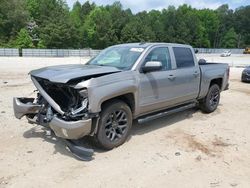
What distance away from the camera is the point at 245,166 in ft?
16.2

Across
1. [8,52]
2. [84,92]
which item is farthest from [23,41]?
[84,92]

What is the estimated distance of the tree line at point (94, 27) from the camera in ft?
228

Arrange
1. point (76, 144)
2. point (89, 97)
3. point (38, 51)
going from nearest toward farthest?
1. point (89, 97)
2. point (76, 144)
3. point (38, 51)

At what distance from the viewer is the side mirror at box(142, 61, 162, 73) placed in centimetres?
574

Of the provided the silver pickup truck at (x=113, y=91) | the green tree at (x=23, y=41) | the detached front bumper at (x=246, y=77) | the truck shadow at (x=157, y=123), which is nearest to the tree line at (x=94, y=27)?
the green tree at (x=23, y=41)

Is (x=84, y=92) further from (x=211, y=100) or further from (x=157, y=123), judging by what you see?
(x=211, y=100)

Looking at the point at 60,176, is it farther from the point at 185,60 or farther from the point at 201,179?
the point at 185,60

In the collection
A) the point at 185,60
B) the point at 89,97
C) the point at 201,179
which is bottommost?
the point at 201,179

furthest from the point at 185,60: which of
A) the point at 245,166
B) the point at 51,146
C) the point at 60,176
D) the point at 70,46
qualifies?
the point at 70,46

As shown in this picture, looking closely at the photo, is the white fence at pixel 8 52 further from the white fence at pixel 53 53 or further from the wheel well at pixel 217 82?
the wheel well at pixel 217 82

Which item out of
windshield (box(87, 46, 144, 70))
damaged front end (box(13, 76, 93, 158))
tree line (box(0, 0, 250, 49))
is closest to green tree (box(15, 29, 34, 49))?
tree line (box(0, 0, 250, 49))

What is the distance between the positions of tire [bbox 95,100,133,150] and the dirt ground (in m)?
0.16

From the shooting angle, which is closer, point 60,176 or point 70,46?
point 60,176

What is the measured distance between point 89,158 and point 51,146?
906 millimetres
